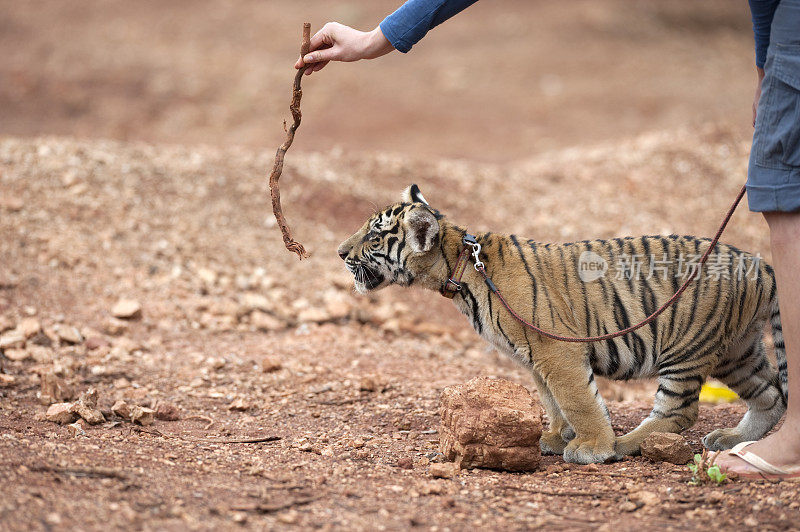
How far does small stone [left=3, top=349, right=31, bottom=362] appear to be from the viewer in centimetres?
568


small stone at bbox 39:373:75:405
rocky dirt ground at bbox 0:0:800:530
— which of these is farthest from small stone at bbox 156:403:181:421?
small stone at bbox 39:373:75:405

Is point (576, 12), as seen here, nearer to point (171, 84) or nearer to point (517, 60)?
point (517, 60)

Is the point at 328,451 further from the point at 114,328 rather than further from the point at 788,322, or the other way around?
the point at 114,328

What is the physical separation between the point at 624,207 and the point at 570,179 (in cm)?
97

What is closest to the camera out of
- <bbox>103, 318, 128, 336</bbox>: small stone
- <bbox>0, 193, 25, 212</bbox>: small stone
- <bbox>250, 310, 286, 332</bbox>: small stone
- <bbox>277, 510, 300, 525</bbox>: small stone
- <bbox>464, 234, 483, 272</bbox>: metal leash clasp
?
<bbox>277, 510, 300, 525</bbox>: small stone

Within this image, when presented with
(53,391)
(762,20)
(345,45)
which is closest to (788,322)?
(762,20)

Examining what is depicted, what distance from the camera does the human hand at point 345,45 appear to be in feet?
13.4

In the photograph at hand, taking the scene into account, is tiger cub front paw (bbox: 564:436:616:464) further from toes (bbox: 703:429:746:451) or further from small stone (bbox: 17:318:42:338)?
small stone (bbox: 17:318:42:338)

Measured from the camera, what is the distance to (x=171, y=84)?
16.8 m

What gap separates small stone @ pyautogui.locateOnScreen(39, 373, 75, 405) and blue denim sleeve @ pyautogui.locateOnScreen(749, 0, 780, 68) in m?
4.47

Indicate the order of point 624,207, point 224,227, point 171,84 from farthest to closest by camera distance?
point 171,84 → point 624,207 → point 224,227

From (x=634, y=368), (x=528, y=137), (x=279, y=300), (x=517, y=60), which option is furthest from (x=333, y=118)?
(x=634, y=368)

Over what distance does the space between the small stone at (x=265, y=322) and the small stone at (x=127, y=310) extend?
0.97m

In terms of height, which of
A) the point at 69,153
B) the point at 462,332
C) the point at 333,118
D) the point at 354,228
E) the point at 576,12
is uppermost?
the point at 576,12
